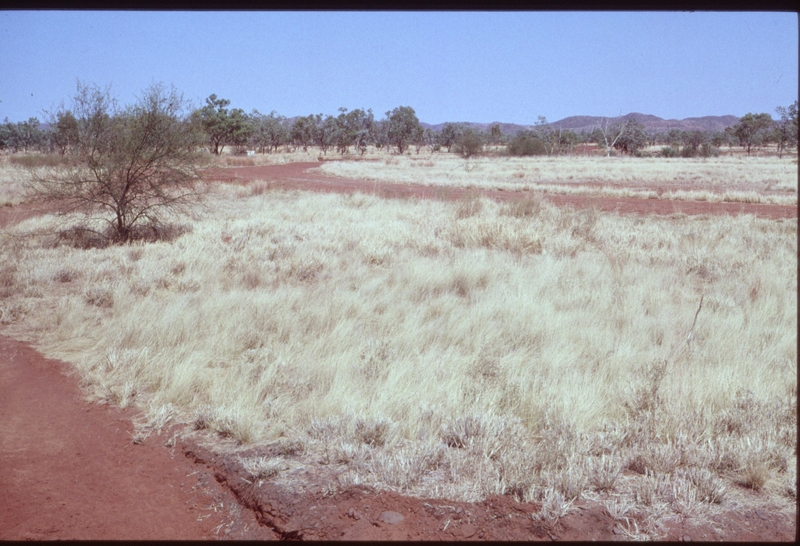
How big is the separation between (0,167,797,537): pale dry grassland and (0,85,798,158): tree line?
53527 millimetres

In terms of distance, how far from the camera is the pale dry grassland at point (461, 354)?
3910 mm

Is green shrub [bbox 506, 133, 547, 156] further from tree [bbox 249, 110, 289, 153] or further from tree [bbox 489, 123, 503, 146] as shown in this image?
tree [bbox 249, 110, 289, 153]

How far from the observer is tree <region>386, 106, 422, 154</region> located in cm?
9250

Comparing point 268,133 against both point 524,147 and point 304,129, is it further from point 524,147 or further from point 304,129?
point 524,147

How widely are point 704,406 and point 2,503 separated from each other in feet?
17.0

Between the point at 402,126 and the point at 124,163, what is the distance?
267 feet

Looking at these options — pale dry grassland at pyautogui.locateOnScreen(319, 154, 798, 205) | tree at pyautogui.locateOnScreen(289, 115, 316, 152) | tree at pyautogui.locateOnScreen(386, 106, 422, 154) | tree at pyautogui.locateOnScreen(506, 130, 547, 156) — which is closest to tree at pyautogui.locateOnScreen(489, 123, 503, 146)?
tree at pyautogui.locateOnScreen(386, 106, 422, 154)

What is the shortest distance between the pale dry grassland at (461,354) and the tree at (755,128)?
7641 centimetres

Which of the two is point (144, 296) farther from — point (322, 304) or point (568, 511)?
point (568, 511)

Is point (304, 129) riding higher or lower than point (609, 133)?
higher

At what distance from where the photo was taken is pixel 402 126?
91875 millimetres

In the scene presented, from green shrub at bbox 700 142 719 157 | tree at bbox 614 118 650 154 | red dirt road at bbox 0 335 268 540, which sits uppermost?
tree at bbox 614 118 650 154

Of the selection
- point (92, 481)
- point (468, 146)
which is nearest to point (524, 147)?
point (468, 146)

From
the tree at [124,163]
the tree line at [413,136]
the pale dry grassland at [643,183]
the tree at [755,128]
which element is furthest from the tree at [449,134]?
the tree at [124,163]
